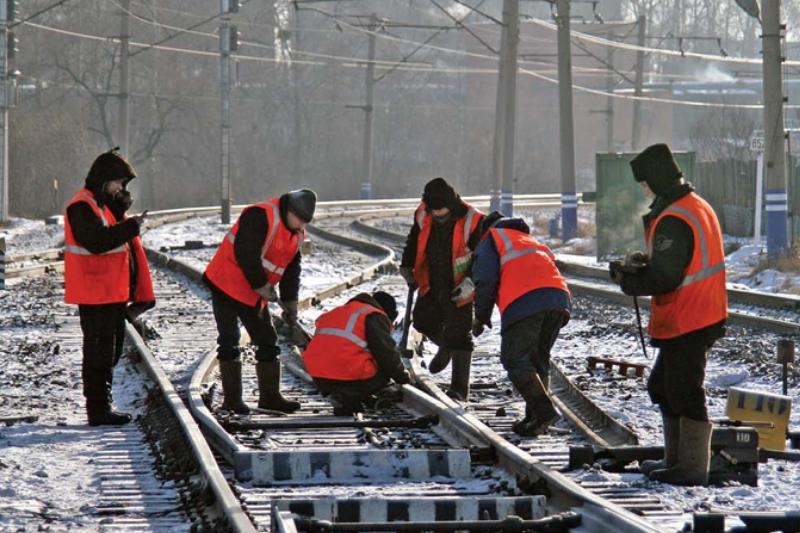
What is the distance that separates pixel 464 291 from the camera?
1071cm

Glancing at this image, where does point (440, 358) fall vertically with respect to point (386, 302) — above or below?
below

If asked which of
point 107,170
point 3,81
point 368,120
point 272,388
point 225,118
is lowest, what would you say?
point 272,388

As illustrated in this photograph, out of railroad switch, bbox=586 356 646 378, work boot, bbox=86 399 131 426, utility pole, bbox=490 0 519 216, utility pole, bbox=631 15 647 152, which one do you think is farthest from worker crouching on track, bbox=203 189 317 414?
utility pole, bbox=631 15 647 152

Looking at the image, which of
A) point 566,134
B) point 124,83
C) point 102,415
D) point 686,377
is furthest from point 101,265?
point 124,83

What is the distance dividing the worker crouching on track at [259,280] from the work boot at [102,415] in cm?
73

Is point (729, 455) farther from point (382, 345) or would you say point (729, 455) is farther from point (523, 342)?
point (382, 345)

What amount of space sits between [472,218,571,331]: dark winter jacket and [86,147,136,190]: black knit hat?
7.84 ft

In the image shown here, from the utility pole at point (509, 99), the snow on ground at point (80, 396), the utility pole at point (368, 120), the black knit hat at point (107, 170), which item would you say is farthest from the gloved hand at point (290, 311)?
the utility pole at point (368, 120)

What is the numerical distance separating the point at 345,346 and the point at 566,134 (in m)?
25.3

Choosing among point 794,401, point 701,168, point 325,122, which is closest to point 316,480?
point 794,401

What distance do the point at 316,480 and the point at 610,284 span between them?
16.1 m

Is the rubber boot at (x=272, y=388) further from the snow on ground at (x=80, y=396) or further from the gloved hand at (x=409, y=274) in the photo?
the gloved hand at (x=409, y=274)

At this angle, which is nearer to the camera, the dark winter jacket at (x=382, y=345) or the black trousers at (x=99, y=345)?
the dark winter jacket at (x=382, y=345)

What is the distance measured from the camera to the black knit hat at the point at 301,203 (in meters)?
9.98
